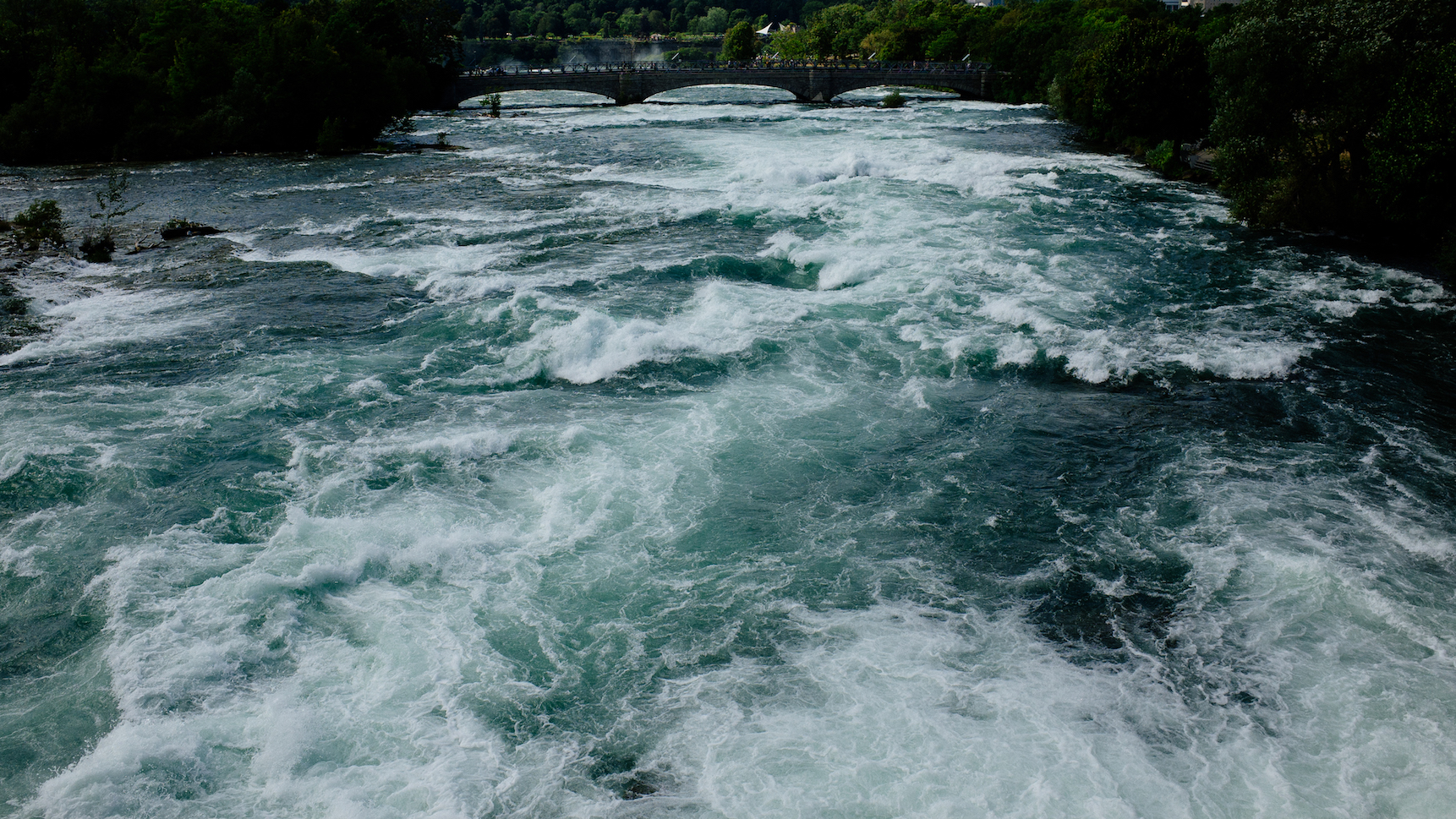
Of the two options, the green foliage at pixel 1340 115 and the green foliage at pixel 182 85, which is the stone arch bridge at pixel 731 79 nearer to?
the green foliage at pixel 182 85

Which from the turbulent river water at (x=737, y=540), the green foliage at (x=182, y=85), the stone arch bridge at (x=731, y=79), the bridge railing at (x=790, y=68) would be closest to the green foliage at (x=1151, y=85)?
the turbulent river water at (x=737, y=540)

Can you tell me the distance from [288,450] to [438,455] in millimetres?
3396

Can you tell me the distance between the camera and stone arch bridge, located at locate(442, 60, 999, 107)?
104 meters

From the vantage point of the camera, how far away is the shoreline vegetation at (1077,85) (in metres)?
30.9

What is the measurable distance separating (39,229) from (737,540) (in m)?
35.7

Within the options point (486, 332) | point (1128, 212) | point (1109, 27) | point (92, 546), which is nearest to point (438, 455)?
point (92, 546)

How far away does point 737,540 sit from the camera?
16.7 metres

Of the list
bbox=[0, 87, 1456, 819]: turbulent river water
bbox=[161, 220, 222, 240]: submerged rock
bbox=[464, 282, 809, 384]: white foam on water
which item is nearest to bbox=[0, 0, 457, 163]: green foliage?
bbox=[161, 220, 222, 240]: submerged rock

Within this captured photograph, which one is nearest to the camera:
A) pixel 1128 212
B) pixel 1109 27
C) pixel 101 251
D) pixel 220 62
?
pixel 101 251

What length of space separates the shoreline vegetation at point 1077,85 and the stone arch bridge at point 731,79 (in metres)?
3.89

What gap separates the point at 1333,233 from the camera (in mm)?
36500

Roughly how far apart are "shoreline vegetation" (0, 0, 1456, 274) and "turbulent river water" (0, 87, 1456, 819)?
14.2 ft

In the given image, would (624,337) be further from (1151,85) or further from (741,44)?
(741,44)

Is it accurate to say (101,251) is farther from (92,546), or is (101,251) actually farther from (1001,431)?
(1001,431)
